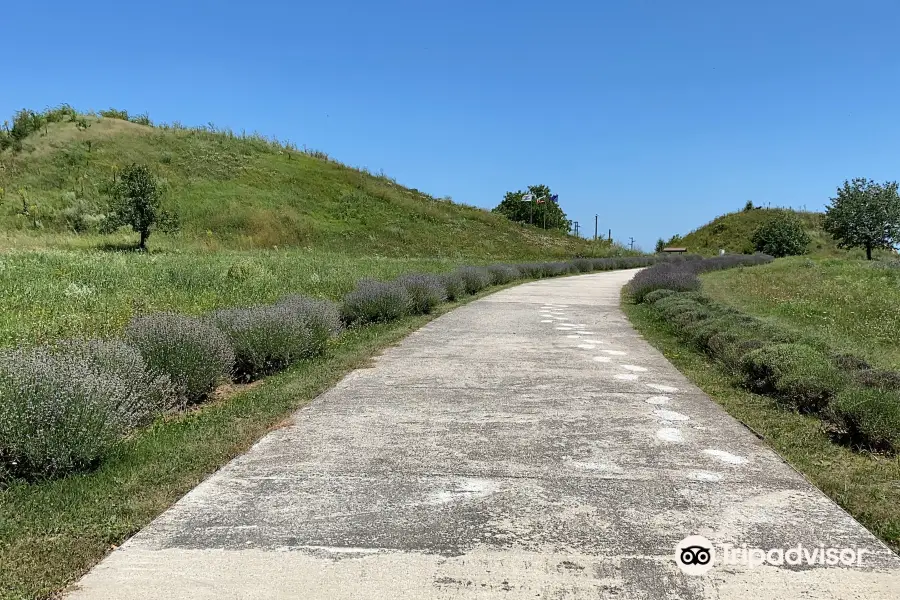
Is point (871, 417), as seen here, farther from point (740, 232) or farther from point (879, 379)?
point (740, 232)

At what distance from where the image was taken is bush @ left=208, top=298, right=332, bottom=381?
23.2ft

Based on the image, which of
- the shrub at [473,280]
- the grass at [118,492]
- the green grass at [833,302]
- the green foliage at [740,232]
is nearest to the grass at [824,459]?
the green grass at [833,302]

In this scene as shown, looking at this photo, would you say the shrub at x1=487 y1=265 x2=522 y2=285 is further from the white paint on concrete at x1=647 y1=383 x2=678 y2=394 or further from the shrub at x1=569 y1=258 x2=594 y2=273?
the white paint on concrete at x1=647 y1=383 x2=678 y2=394

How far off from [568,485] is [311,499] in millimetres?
1497

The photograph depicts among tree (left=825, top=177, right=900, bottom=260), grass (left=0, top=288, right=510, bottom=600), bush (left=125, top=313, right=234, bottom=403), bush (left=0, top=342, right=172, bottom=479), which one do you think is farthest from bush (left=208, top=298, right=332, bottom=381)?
tree (left=825, top=177, right=900, bottom=260)

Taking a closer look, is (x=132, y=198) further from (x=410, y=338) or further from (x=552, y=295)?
(x=410, y=338)

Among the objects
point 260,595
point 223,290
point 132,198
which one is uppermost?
point 132,198

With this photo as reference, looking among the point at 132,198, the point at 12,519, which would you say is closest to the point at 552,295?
the point at 12,519

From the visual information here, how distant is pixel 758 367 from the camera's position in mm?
6422

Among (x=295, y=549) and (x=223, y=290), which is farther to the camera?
(x=223, y=290)

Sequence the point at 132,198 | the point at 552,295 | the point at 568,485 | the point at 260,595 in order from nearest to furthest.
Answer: the point at 260,595 < the point at 568,485 < the point at 552,295 < the point at 132,198

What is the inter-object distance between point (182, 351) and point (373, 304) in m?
5.81

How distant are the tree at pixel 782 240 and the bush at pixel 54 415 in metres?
61.5

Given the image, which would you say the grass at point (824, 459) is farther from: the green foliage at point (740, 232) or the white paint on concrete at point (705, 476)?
the green foliage at point (740, 232)
